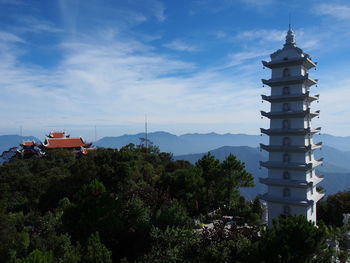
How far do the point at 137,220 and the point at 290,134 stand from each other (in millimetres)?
11014

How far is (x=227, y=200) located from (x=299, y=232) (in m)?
15.0

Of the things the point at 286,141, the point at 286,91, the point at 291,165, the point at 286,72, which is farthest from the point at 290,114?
the point at 291,165

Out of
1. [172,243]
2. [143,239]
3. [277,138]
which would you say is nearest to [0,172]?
[143,239]

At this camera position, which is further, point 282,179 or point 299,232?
point 282,179

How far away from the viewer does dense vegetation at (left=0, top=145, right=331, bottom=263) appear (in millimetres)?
13422

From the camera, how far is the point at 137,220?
19188 millimetres

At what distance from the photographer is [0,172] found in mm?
31594

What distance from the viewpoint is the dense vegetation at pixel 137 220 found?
13422 mm

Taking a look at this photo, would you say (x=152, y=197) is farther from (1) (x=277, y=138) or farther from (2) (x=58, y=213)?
(1) (x=277, y=138)

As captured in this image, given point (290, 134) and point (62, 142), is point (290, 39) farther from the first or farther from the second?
point (62, 142)

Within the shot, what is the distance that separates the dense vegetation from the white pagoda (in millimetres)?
3309

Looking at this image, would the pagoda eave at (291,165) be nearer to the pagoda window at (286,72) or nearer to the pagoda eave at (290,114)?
the pagoda eave at (290,114)

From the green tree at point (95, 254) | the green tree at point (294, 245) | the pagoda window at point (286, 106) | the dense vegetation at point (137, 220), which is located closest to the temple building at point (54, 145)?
the dense vegetation at point (137, 220)

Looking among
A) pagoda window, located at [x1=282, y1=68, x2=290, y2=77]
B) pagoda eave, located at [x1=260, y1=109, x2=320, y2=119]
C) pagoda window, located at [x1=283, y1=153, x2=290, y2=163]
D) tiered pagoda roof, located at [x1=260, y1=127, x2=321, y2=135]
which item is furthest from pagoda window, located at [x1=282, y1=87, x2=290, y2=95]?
pagoda window, located at [x1=283, y1=153, x2=290, y2=163]
